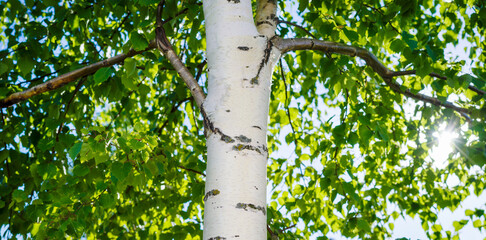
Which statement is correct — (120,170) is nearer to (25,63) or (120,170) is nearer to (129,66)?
(129,66)

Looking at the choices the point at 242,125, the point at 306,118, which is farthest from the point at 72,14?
the point at 306,118

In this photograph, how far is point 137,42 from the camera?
6.81 feet

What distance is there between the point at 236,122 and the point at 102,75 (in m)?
0.82

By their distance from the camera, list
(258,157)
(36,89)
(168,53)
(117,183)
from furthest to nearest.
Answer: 1. (117,183)
2. (36,89)
3. (168,53)
4. (258,157)

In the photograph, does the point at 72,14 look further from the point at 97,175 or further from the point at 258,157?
the point at 258,157

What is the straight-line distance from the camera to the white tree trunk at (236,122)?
149 cm

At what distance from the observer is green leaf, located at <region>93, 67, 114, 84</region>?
2.06 metres

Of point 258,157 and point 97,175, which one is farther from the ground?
point 97,175

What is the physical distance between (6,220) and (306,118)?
3010 millimetres

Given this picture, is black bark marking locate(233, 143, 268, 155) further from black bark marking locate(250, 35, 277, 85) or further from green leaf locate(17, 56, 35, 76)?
green leaf locate(17, 56, 35, 76)

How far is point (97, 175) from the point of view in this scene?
271 centimetres

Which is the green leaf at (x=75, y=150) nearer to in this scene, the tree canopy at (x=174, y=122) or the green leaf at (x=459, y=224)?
the tree canopy at (x=174, y=122)

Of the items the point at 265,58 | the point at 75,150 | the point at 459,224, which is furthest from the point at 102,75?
the point at 459,224

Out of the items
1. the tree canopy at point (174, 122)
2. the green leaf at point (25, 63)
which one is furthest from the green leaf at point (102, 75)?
the green leaf at point (25, 63)
